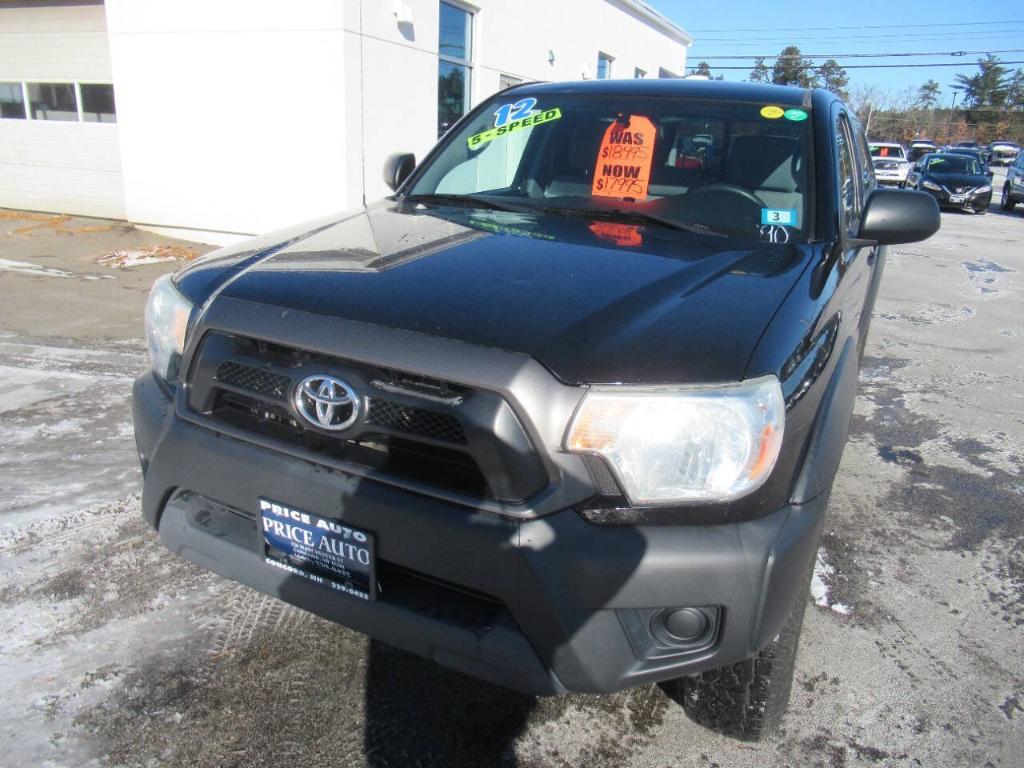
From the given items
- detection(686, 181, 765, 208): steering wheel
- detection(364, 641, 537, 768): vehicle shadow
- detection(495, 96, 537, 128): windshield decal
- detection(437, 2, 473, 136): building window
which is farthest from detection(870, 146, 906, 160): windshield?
detection(364, 641, 537, 768): vehicle shadow

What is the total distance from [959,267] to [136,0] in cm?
1176

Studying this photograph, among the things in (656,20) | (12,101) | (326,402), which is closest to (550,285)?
(326,402)

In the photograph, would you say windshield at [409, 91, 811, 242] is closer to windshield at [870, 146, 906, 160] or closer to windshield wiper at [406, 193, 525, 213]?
windshield wiper at [406, 193, 525, 213]

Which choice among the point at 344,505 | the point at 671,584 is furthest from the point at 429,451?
the point at 671,584

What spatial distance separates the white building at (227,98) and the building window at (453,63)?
1.1 inches

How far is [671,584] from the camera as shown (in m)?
1.53

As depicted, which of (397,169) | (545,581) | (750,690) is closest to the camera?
→ (545,581)

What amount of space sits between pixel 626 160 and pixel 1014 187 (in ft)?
75.2

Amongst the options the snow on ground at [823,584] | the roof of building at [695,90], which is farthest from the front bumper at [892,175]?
the snow on ground at [823,584]

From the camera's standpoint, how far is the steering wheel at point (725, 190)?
105 inches

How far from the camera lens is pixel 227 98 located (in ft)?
29.7

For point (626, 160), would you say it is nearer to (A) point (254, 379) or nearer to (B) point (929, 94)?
(A) point (254, 379)

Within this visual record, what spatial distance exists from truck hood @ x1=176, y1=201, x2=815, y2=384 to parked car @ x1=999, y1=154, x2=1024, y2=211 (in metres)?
22.8

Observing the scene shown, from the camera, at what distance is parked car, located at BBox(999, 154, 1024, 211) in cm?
2045
